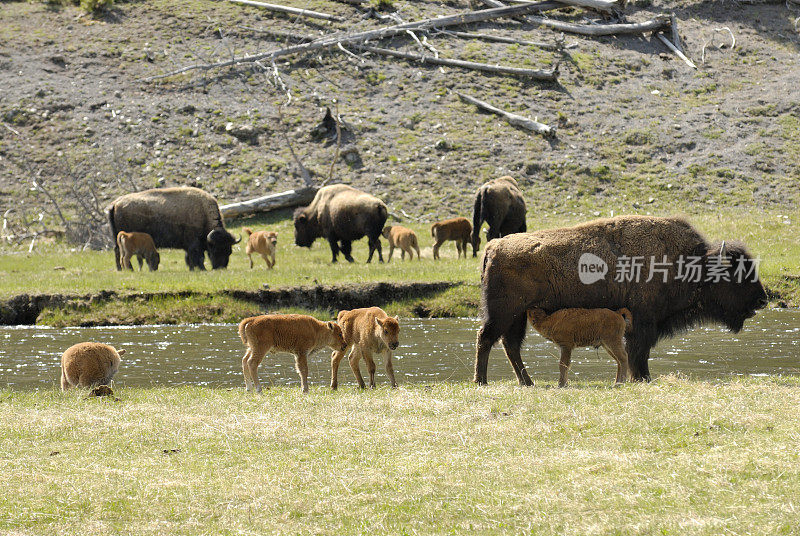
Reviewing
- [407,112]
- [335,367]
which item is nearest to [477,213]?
[335,367]

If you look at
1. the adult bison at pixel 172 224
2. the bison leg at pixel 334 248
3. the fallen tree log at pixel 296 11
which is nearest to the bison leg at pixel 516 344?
the adult bison at pixel 172 224

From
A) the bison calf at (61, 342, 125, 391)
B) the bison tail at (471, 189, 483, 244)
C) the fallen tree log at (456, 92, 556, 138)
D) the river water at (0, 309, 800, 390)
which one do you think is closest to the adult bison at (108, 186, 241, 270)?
the bison tail at (471, 189, 483, 244)

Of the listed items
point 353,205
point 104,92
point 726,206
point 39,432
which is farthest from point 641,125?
point 39,432

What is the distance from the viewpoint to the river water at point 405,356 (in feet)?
44.3

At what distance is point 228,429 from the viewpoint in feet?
28.2

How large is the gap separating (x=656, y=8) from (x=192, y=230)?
33.9 meters

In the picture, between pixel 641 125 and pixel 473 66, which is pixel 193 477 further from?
pixel 473 66

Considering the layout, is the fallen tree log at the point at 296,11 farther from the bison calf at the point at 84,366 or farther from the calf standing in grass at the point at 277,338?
the bison calf at the point at 84,366

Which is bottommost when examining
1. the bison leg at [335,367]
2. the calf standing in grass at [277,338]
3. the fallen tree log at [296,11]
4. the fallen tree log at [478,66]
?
the bison leg at [335,367]

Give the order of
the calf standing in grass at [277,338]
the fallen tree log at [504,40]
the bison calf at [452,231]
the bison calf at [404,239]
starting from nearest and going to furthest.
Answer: the calf standing in grass at [277,338]
the bison calf at [404,239]
the bison calf at [452,231]
the fallen tree log at [504,40]

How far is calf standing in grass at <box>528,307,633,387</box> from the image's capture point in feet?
37.1

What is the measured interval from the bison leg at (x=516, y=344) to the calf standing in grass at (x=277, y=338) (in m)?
2.32

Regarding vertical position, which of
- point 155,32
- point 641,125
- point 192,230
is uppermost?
point 155,32

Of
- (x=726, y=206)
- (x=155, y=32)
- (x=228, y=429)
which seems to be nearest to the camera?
(x=228, y=429)
